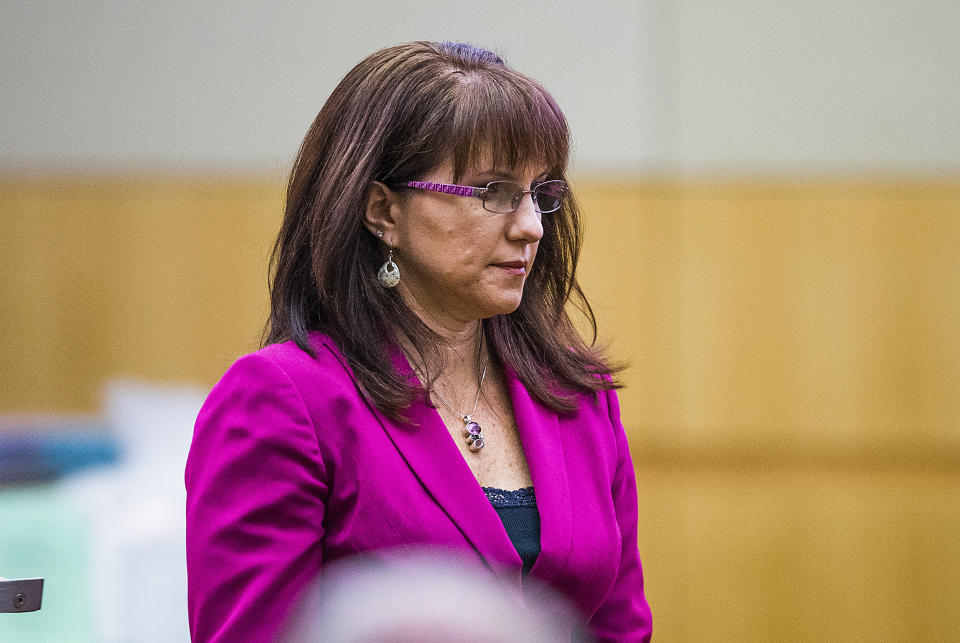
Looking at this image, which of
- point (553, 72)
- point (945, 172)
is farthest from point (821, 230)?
point (553, 72)

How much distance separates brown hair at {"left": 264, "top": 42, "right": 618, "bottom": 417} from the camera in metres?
1.26

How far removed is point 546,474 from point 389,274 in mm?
332

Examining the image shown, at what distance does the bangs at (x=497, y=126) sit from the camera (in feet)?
4.13

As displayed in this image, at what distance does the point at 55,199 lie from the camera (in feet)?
9.77

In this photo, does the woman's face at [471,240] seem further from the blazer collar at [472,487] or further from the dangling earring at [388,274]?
the blazer collar at [472,487]

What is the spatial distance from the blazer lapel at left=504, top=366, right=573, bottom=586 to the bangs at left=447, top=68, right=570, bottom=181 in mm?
325

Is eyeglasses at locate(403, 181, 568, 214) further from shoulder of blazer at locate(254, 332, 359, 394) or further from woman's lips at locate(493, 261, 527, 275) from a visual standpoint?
shoulder of blazer at locate(254, 332, 359, 394)

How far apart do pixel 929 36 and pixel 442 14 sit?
1.47 meters

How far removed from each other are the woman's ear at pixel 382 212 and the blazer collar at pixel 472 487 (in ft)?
0.54

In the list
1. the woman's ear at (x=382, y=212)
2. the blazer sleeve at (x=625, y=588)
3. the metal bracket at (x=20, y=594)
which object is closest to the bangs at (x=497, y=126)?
the woman's ear at (x=382, y=212)

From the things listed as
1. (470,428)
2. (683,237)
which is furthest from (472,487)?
(683,237)

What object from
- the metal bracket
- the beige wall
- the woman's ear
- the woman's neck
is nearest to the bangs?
the woman's ear

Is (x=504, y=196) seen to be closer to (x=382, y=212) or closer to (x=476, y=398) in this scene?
(x=382, y=212)

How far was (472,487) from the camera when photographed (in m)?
1.21
